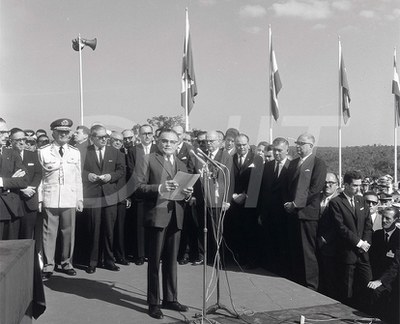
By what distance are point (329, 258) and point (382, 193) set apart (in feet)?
7.24

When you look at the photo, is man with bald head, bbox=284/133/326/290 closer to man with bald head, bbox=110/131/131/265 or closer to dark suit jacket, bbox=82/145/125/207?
man with bald head, bbox=110/131/131/265

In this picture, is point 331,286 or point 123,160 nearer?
point 331,286

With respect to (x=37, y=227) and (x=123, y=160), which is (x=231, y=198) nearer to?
(x=123, y=160)

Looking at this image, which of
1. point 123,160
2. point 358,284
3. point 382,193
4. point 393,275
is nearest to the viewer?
point 393,275

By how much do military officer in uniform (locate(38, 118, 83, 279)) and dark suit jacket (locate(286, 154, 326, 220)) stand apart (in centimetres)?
267

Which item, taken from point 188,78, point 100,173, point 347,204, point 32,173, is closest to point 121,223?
point 100,173

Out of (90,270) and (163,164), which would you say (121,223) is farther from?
(163,164)

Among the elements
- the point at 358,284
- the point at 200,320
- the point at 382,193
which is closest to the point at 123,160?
the point at 200,320

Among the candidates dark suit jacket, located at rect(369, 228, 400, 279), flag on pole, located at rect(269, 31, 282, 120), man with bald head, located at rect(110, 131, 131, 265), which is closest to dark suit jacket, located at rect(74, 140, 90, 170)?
man with bald head, located at rect(110, 131, 131, 265)

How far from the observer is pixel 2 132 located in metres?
5.62

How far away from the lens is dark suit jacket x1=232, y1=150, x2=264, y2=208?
6.48m

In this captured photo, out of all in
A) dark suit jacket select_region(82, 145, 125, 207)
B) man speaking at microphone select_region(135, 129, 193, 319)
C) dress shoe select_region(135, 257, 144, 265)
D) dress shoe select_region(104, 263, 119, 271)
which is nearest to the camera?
man speaking at microphone select_region(135, 129, 193, 319)

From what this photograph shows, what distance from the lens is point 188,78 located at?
11719 millimetres

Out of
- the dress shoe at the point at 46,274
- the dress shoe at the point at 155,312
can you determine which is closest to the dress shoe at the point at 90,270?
the dress shoe at the point at 46,274
